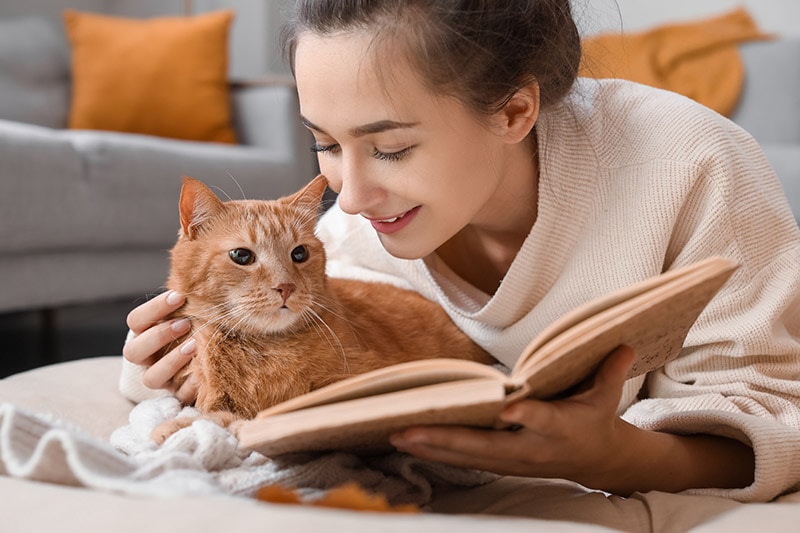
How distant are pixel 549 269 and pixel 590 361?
55cm

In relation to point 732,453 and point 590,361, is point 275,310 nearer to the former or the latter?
point 590,361

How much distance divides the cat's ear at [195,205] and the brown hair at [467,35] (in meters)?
0.26

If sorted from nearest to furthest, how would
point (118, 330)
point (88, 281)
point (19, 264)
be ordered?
point (19, 264) < point (88, 281) < point (118, 330)

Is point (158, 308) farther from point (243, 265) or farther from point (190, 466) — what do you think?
point (190, 466)

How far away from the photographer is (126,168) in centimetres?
291

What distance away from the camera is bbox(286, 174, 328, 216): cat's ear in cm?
134

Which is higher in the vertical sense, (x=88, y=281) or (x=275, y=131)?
(x=275, y=131)

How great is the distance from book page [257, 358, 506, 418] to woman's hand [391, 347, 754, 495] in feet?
0.21

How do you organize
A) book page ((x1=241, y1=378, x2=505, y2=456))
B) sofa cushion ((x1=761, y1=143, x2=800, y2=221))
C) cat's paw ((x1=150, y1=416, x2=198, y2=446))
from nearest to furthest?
book page ((x1=241, y1=378, x2=505, y2=456)), cat's paw ((x1=150, y1=416, x2=198, y2=446)), sofa cushion ((x1=761, y1=143, x2=800, y2=221))

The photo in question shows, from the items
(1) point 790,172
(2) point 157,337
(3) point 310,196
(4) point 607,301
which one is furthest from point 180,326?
(1) point 790,172

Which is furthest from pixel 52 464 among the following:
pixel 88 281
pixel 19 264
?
pixel 88 281

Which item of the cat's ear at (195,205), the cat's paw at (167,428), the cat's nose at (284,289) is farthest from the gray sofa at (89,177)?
the cat's paw at (167,428)

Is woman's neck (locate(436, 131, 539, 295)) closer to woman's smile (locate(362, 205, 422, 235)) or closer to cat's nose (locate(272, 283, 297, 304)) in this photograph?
woman's smile (locate(362, 205, 422, 235))

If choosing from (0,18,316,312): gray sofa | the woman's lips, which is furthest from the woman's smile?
(0,18,316,312): gray sofa
